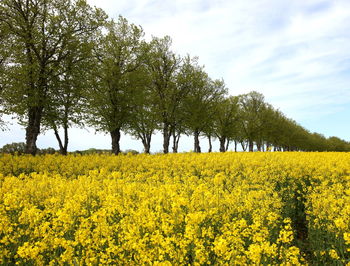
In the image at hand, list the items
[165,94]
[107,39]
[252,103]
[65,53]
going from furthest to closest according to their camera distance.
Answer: [252,103] → [165,94] → [107,39] → [65,53]

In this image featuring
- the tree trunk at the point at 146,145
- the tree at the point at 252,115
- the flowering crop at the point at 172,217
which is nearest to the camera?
the flowering crop at the point at 172,217

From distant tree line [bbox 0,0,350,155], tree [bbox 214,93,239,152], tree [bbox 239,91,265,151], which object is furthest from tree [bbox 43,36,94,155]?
tree [bbox 239,91,265,151]

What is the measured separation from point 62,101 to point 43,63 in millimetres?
4075

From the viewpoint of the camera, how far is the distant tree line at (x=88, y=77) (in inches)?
970

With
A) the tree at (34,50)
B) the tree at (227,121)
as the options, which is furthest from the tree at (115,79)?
the tree at (227,121)

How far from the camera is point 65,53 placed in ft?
86.6

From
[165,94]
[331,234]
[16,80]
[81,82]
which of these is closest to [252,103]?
[165,94]

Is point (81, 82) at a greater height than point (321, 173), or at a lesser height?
greater

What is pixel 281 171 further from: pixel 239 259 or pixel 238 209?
pixel 239 259

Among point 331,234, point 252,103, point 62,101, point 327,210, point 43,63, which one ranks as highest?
point 252,103

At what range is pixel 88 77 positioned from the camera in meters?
29.9

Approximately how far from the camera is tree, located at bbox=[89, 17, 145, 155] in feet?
102

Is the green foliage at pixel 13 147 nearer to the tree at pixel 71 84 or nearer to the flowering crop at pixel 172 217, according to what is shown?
the tree at pixel 71 84

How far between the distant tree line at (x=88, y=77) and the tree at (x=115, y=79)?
0.10 m
